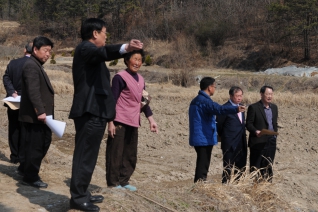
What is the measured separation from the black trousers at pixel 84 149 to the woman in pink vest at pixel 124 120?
89cm

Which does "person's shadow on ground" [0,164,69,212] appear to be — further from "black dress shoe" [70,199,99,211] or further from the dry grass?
the dry grass

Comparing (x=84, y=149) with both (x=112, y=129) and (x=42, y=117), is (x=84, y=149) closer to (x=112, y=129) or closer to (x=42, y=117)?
(x=112, y=129)

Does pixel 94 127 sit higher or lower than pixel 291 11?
lower

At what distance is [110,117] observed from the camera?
4.09m

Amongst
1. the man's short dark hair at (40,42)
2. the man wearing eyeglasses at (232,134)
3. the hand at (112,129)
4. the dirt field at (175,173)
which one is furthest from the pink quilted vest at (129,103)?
the man wearing eyeglasses at (232,134)

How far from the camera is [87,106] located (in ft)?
13.0

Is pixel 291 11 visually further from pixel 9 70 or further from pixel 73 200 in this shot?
pixel 73 200

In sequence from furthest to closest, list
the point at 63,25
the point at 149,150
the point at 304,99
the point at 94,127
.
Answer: the point at 63,25, the point at 304,99, the point at 149,150, the point at 94,127

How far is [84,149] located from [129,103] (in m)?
1.15

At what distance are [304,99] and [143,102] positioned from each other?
9865 mm

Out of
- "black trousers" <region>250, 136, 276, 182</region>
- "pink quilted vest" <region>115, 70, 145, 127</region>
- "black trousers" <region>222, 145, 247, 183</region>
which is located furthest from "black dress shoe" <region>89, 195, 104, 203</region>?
"black trousers" <region>250, 136, 276, 182</region>

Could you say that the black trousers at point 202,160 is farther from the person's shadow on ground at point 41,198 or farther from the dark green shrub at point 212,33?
the dark green shrub at point 212,33

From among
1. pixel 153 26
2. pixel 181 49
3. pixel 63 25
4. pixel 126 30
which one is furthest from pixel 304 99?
pixel 63 25

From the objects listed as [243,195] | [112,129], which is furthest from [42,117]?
[243,195]
